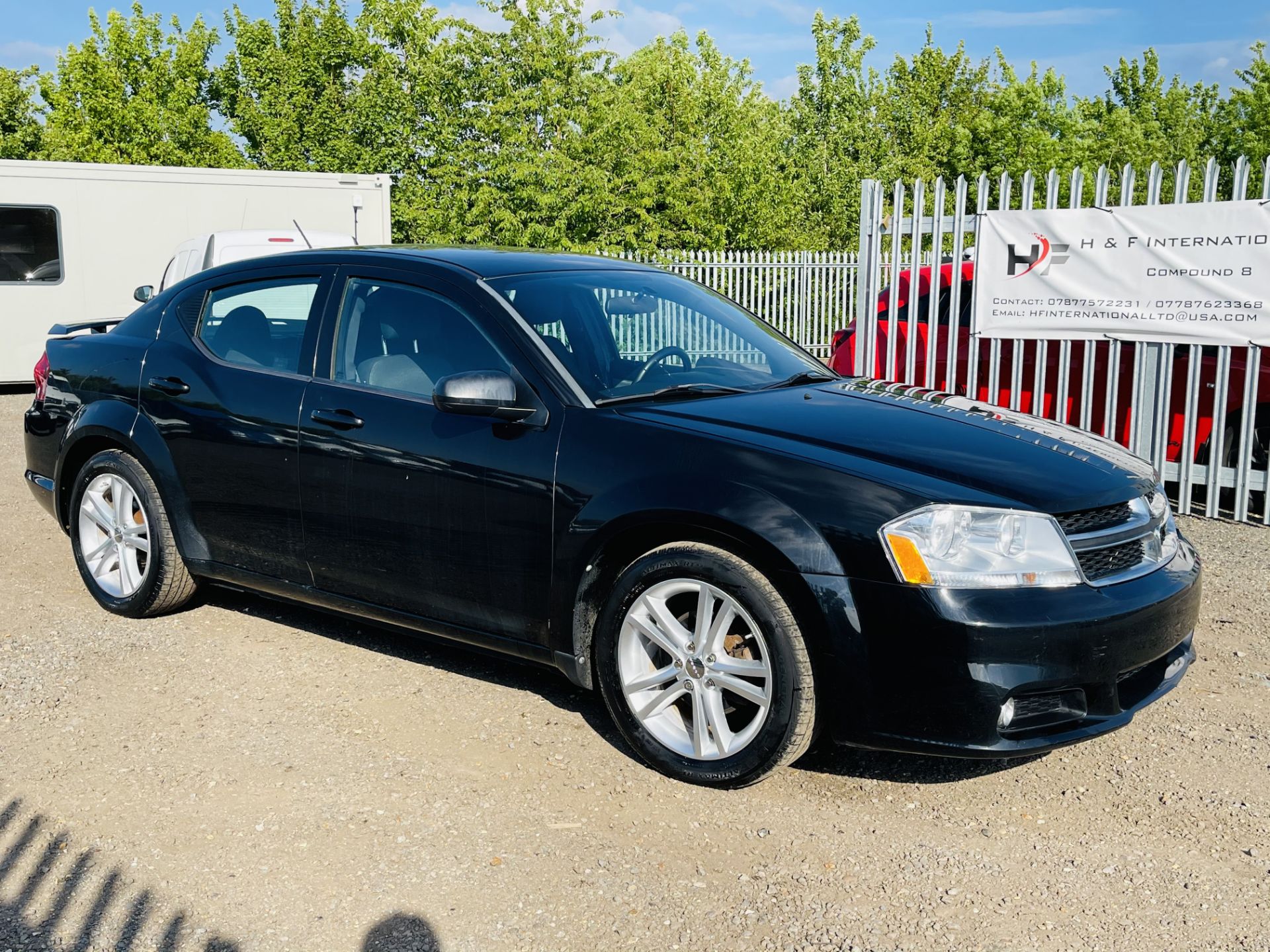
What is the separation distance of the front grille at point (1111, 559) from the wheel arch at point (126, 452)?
348 centimetres

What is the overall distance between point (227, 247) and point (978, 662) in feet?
34.4

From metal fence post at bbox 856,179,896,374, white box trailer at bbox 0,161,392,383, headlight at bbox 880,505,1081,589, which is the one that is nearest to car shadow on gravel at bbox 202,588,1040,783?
headlight at bbox 880,505,1081,589

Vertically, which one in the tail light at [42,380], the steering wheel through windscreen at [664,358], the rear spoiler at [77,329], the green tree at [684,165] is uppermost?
the green tree at [684,165]

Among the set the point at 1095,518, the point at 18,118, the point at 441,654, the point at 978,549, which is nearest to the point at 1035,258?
the point at 1095,518

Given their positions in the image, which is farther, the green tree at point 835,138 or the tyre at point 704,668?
the green tree at point 835,138

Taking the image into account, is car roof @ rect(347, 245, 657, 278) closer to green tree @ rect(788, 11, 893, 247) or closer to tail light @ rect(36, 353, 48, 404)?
tail light @ rect(36, 353, 48, 404)

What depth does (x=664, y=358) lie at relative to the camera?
4457 mm

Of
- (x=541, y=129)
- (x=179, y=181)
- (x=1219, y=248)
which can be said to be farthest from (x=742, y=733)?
(x=541, y=129)

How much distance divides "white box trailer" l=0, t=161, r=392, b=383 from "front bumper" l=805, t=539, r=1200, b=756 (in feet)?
48.2

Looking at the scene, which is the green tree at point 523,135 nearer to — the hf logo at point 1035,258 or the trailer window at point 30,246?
the trailer window at point 30,246

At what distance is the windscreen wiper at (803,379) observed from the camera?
455cm

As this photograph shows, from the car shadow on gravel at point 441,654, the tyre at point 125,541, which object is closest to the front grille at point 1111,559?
the car shadow on gravel at point 441,654

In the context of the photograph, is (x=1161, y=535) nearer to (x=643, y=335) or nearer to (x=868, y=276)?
(x=643, y=335)

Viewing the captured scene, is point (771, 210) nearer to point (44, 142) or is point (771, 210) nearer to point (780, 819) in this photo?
point (44, 142)
